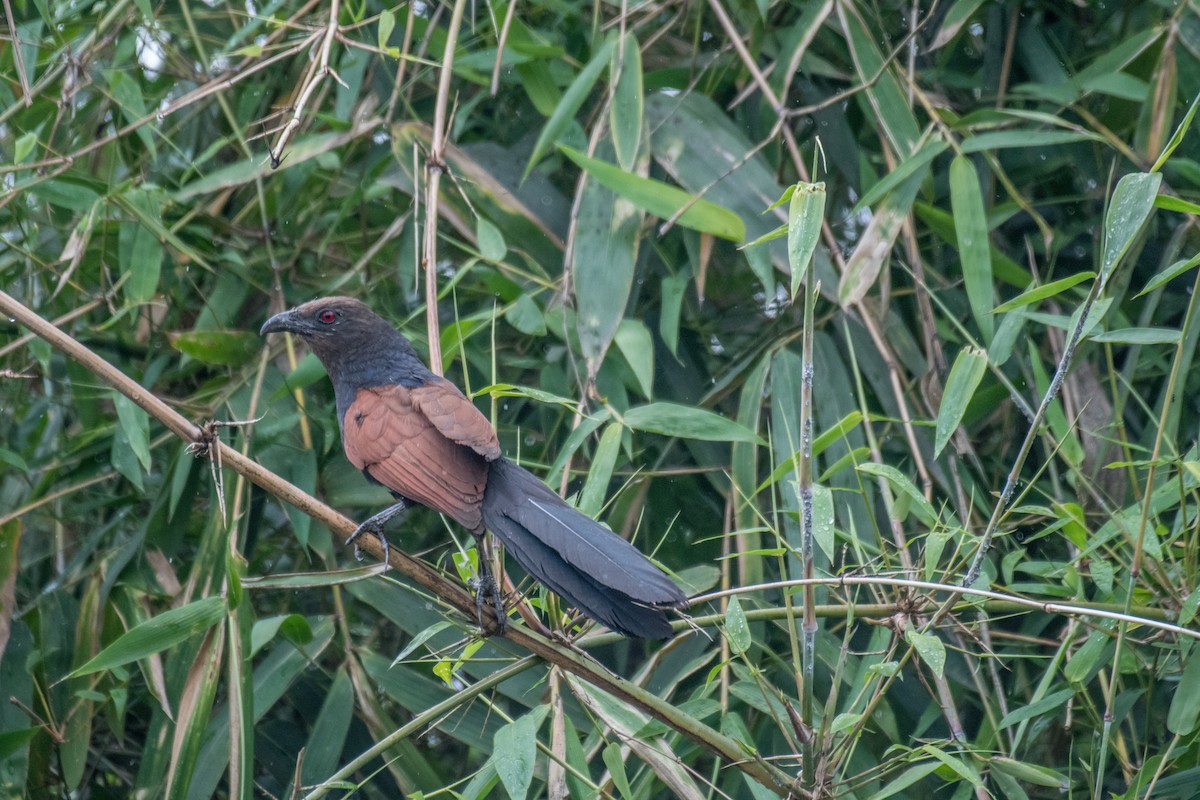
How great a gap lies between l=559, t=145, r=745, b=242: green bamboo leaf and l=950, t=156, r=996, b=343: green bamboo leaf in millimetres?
516

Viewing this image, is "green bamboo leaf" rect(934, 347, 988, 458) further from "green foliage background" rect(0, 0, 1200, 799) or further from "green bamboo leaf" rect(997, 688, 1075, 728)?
"green bamboo leaf" rect(997, 688, 1075, 728)

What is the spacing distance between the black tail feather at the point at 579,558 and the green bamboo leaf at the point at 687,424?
33 centimetres

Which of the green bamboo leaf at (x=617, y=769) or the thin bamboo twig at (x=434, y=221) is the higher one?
the thin bamboo twig at (x=434, y=221)

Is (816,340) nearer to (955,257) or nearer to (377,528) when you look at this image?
(955,257)

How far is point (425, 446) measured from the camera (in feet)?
7.64

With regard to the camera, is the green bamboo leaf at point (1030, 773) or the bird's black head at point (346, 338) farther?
the bird's black head at point (346, 338)

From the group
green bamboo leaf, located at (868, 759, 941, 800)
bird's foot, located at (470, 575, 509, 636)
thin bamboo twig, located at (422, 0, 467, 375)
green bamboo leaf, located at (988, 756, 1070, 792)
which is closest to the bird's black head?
thin bamboo twig, located at (422, 0, 467, 375)

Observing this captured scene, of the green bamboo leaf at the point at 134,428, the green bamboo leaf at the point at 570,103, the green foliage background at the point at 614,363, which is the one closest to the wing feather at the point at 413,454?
the green foliage background at the point at 614,363

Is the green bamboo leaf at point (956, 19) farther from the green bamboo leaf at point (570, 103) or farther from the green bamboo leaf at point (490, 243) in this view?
the green bamboo leaf at point (490, 243)

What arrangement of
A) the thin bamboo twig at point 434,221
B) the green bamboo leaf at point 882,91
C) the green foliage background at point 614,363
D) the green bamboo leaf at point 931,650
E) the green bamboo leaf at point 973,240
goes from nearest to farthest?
the green bamboo leaf at point 931,650 → the thin bamboo twig at point 434,221 → the green foliage background at point 614,363 → the green bamboo leaf at point 973,240 → the green bamboo leaf at point 882,91

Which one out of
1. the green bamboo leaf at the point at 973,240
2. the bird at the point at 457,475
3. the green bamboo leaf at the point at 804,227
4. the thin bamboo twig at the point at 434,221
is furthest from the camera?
the green bamboo leaf at the point at 973,240

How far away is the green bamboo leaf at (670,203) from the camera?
2.62 meters

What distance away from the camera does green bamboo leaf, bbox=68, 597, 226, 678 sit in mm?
2180

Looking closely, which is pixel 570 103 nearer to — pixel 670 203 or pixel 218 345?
pixel 670 203
